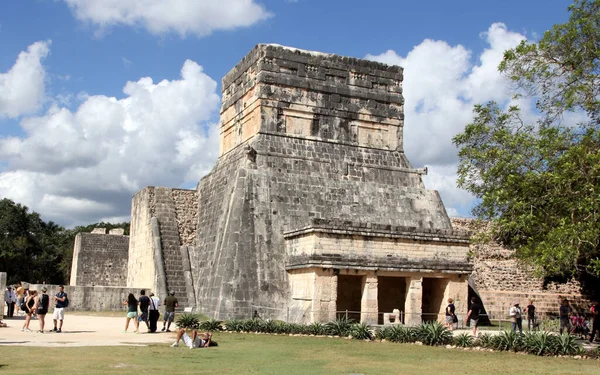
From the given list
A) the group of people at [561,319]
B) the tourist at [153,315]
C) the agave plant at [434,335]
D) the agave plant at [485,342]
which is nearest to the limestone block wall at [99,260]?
the tourist at [153,315]

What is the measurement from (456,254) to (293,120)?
6754 millimetres

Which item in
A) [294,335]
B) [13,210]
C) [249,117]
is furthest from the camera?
[13,210]

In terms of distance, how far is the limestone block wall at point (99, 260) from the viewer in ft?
99.6

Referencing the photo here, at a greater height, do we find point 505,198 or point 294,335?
point 505,198

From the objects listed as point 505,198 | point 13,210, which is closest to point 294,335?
point 505,198

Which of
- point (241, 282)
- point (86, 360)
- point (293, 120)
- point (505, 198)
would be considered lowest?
point (86, 360)

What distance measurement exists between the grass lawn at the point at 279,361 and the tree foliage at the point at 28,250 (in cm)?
3498

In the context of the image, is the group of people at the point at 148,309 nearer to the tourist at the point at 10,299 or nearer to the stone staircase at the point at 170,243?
the stone staircase at the point at 170,243

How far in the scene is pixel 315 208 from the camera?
66.3 feet

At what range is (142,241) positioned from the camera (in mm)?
23781

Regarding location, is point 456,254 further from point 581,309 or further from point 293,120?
point 581,309

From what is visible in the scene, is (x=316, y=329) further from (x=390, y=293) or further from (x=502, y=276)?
(x=502, y=276)

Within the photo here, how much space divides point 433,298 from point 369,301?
2.54 meters

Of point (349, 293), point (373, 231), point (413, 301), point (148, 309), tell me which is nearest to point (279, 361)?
point (148, 309)
